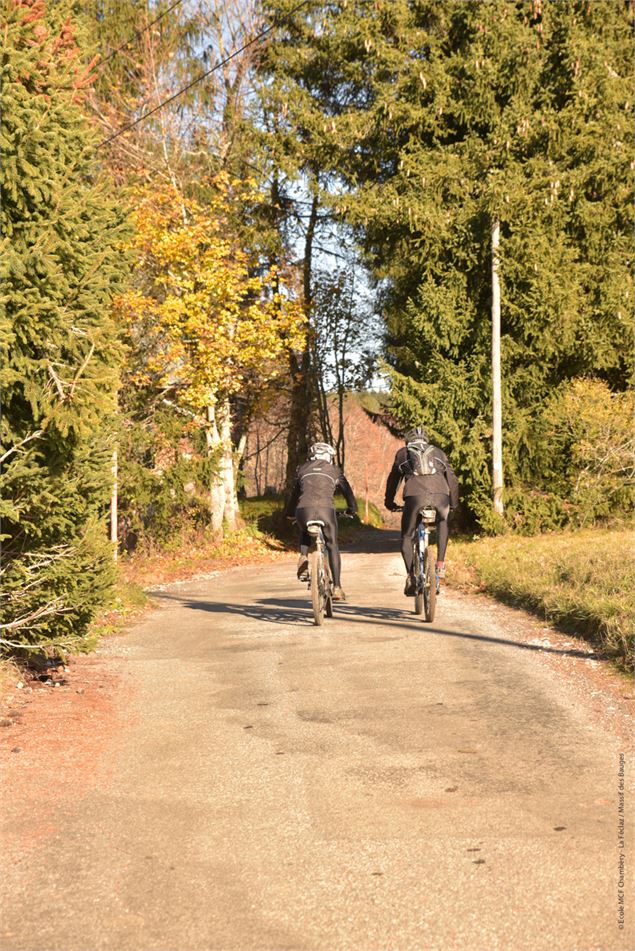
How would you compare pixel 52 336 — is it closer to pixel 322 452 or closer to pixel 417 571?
pixel 322 452

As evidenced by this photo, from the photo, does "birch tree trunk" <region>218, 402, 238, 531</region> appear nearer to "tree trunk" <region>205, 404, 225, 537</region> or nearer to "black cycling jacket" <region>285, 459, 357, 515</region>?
"tree trunk" <region>205, 404, 225, 537</region>

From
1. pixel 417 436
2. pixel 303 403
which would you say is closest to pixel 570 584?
pixel 417 436

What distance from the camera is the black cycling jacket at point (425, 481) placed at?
12.1 metres

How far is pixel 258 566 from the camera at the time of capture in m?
25.7

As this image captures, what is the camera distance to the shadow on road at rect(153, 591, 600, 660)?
33.9ft

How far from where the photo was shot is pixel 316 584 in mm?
11766

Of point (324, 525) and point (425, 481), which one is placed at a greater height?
point (425, 481)

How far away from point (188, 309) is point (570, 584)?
45.5ft

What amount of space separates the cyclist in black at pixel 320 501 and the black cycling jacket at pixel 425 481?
50 centimetres

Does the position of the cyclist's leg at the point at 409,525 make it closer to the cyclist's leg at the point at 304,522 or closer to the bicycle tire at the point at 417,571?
the bicycle tire at the point at 417,571

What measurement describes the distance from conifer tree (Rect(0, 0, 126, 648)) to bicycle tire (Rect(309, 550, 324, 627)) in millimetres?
3322

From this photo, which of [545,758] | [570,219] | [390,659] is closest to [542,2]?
[570,219]

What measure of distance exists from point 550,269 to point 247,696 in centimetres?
2135

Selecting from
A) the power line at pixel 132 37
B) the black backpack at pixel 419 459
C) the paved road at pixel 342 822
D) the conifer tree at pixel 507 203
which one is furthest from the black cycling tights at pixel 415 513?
the power line at pixel 132 37
